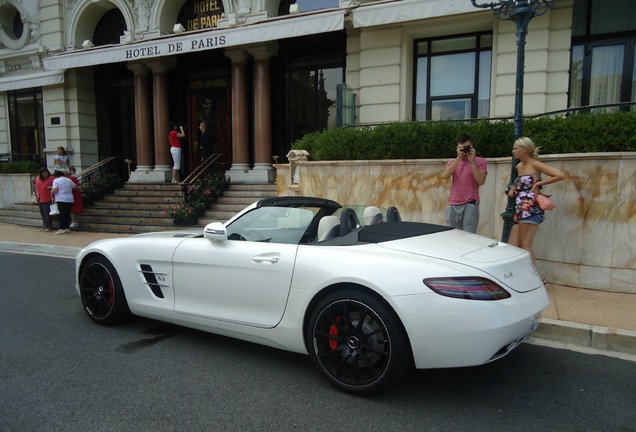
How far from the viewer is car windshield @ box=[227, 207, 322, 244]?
3705 millimetres

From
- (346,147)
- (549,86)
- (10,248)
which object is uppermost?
(549,86)

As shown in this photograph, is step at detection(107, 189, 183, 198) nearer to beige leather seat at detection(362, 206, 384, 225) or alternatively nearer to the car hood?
beige leather seat at detection(362, 206, 384, 225)

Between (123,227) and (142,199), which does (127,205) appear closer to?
(142,199)

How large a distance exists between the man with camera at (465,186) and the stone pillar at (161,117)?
10.7 meters

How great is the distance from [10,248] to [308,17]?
28.4 ft

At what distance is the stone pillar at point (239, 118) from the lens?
1275 centimetres

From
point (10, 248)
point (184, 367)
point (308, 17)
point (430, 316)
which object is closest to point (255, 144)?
point (308, 17)

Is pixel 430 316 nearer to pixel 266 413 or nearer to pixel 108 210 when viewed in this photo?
pixel 266 413

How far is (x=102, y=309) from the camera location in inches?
174

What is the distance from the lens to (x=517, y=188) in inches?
209

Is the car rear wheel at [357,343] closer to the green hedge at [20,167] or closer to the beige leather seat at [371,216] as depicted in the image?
the beige leather seat at [371,216]

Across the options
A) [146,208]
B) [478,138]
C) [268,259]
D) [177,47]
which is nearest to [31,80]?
[177,47]

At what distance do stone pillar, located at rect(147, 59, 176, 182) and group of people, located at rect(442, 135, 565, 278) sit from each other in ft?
35.2

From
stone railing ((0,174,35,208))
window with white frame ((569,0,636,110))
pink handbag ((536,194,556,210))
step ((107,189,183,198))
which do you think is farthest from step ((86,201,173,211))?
window with white frame ((569,0,636,110))
